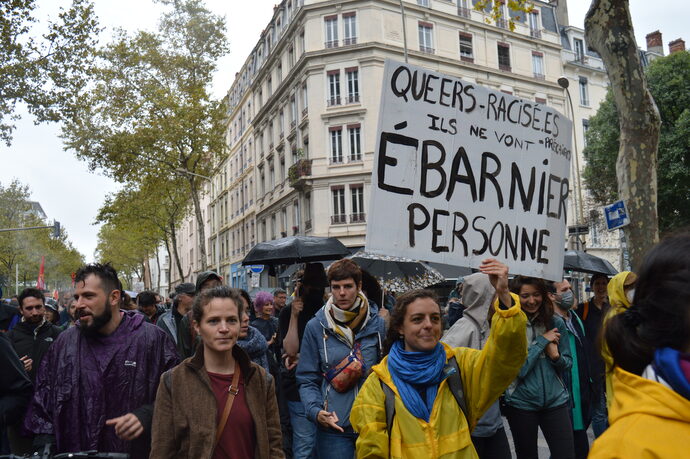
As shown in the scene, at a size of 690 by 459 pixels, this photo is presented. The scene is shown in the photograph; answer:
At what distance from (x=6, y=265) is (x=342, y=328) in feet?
196

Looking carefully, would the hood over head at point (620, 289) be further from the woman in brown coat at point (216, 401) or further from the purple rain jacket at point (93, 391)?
the purple rain jacket at point (93, 391)

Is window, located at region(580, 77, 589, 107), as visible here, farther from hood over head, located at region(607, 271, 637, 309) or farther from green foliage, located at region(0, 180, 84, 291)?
green foliage, located at region(0, 180, 84, 291)

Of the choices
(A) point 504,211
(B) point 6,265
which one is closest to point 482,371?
(A) point 504,211

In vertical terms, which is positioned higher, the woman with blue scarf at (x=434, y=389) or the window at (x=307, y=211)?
the window at (x=307, y=211)

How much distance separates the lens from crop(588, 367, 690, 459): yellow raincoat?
1309 mm

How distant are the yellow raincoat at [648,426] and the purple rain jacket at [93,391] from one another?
2.69m

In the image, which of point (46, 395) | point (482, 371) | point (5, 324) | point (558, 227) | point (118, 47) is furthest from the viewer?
point (118, 47)

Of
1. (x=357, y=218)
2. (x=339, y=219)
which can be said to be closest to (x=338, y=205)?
(x=339, y=219)

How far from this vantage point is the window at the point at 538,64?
36.2m

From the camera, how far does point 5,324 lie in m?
6.97

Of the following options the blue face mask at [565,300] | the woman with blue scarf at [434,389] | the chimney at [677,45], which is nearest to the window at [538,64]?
the chimney at [677,45]

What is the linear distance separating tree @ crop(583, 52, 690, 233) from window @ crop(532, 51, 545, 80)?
25.8 ft

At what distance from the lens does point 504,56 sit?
35.2 meters

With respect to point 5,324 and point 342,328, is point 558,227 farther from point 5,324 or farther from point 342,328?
point 5,324
